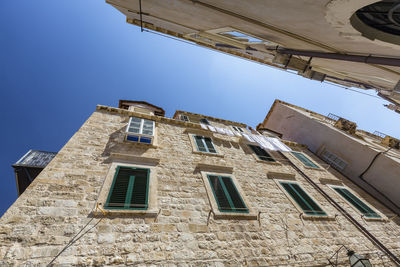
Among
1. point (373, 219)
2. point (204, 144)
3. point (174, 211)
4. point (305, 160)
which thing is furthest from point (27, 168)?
point (373, 219)

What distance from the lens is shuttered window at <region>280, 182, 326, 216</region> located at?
638 centimetres

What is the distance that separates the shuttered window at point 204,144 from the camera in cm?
831

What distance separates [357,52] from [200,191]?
583 cm

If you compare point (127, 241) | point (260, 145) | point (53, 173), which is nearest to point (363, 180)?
point (260, 145)

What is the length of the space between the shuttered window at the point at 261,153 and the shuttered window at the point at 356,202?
3.42m

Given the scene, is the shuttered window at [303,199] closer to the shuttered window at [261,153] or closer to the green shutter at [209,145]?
the shuttered window at [261,153]

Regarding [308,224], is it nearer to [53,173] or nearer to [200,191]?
[200,191]

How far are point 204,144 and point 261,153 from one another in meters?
3.42

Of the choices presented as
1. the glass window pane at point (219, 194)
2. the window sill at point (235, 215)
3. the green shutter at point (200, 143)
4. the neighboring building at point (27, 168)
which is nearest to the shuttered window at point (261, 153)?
the green shutter at point (200, 143)

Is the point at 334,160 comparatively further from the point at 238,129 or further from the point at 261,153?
the point at 238,129

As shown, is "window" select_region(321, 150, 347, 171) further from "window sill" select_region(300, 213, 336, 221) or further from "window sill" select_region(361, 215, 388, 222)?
"window sill" select_region(300, 213, 336, 221)

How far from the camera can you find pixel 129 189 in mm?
4949

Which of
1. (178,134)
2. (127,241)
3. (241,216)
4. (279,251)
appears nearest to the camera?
(127,241)

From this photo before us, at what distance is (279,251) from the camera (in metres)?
4.64
